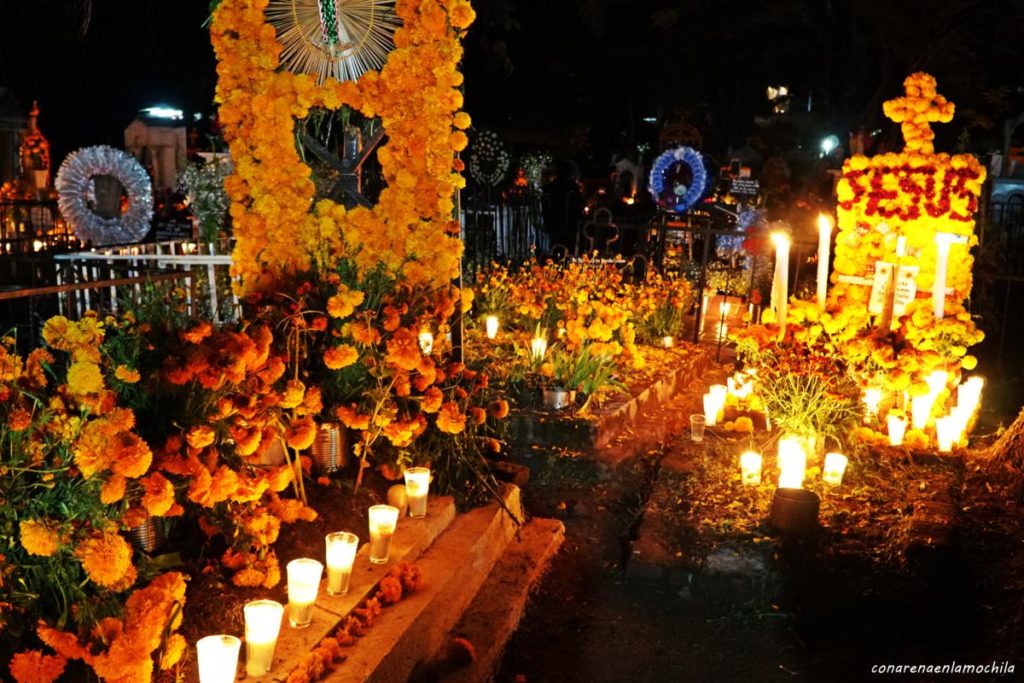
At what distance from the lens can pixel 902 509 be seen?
5.45 m

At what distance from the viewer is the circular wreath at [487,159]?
15.8 metres

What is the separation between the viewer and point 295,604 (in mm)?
3373

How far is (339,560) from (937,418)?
5.10 metres

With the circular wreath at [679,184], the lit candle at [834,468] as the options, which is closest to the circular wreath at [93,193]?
the lit candle at [834,468]

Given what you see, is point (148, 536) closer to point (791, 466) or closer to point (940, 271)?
point (791, 466)

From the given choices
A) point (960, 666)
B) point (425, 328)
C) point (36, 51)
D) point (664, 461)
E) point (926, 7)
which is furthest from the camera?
point (36, 51)

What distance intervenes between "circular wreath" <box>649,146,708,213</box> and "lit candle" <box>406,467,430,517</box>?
51.2 feet

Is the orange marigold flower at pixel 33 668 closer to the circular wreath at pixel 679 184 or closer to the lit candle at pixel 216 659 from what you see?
the lit candle at pixel 216 659

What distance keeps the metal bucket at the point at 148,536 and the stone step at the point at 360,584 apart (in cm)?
55

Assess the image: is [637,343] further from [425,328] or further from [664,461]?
[425,328]

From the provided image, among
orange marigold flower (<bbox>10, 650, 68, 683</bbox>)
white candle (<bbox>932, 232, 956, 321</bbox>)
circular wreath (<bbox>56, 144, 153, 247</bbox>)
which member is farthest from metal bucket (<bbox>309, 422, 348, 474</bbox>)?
circular wreath (<bbox>56, 144, 153, 247</bbox>)

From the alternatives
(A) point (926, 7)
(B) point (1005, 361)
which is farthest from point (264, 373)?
(A) point (926, 7)

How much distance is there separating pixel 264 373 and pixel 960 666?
3363mm

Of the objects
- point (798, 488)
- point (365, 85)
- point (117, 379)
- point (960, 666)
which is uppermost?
point (365, 85)
